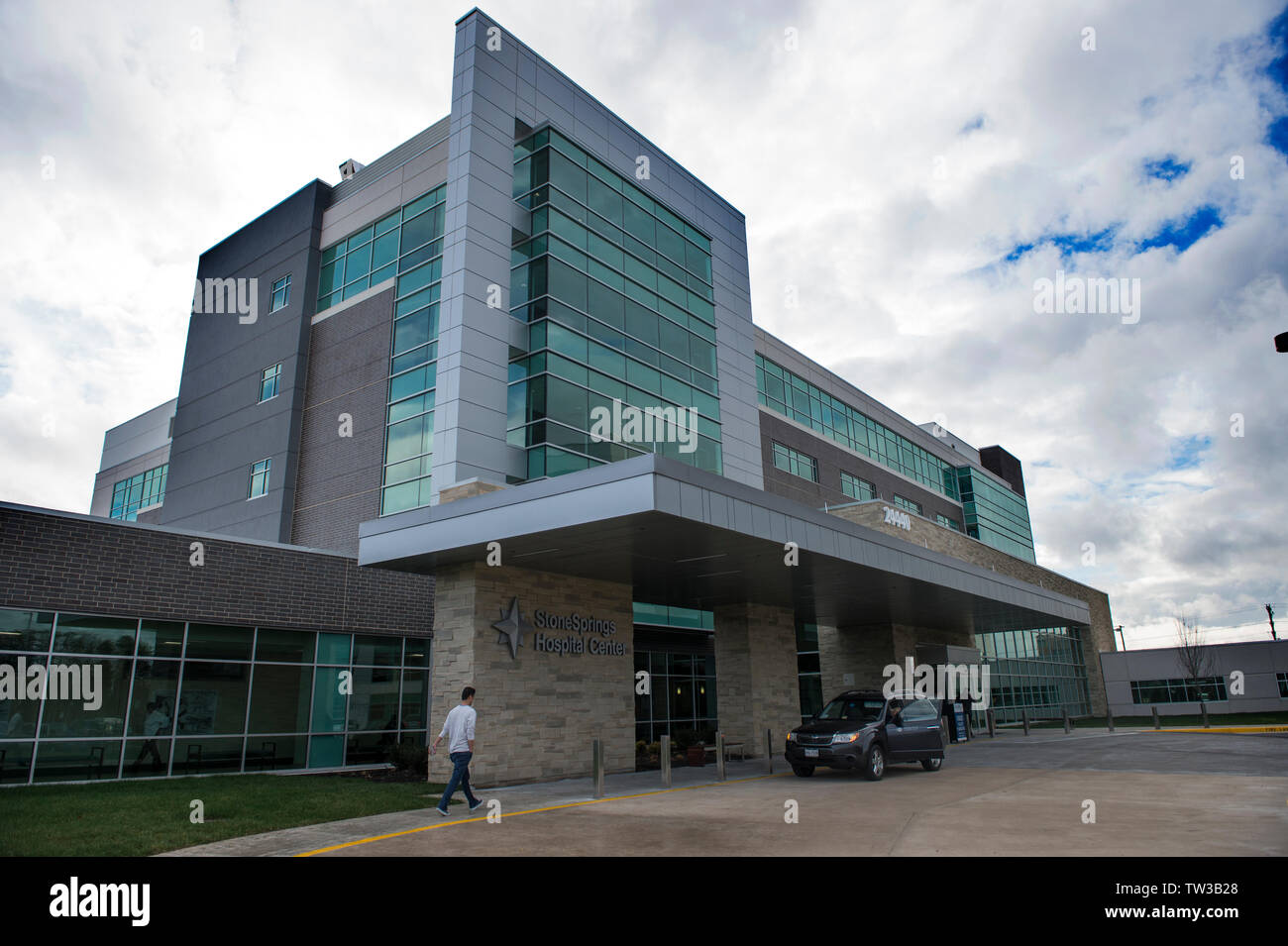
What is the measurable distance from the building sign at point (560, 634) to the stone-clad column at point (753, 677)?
4722 millimetres

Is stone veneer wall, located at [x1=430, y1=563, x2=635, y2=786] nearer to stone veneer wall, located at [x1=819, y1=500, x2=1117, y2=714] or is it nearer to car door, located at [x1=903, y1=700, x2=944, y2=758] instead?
car door, located at [x1=903, y1=700, x2=944, y2=758]

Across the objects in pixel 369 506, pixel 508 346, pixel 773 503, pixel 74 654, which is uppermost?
pixel 508 346

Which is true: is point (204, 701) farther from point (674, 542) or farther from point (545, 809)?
point (674, 542)

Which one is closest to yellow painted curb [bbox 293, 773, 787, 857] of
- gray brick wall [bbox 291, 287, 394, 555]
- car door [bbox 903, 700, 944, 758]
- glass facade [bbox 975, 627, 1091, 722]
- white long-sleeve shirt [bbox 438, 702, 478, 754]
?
white long-sleeve shirt [bbox 438, 702, 478, 754]

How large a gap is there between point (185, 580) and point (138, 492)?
Result: 30.1m

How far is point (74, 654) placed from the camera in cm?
1605

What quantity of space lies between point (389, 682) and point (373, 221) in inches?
606

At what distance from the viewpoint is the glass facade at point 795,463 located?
37.5 metres

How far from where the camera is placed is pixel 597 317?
2391cm

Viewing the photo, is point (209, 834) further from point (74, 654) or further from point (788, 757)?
point (788, 757)

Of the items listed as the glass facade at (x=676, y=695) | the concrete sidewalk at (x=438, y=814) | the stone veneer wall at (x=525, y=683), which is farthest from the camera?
the glass facade at (x=676, y=695)

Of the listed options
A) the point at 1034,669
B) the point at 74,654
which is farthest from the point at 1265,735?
the point at 74,654

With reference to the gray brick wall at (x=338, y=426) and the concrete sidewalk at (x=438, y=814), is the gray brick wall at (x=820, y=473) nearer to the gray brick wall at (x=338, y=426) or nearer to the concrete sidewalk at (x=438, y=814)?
the gray brick wall at (x=338, y=426)

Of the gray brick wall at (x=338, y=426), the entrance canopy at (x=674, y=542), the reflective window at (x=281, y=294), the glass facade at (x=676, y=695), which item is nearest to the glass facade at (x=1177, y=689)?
the entrance canopy at (x=674, y=542)
